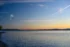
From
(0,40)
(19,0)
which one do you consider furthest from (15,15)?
(0,40)

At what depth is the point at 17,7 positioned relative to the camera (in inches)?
73.1

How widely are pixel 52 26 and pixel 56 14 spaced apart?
18 cm

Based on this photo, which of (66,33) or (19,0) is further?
(19,0)

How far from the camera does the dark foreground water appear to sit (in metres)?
1.78

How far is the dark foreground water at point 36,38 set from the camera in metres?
1.78

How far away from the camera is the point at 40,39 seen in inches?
75.0

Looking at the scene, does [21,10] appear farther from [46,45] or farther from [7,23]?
[46,45]

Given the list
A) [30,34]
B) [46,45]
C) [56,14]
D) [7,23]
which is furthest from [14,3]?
[46,45]

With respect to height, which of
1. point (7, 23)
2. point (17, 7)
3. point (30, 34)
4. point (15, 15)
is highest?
point (17, 7)

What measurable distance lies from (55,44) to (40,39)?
0.75ft

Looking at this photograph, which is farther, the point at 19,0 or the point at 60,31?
the point at 19,0

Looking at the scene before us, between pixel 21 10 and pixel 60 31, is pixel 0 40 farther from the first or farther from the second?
pixel 60 31

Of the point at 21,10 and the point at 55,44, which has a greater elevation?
the point at 21,10

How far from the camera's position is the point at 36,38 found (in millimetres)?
1903
